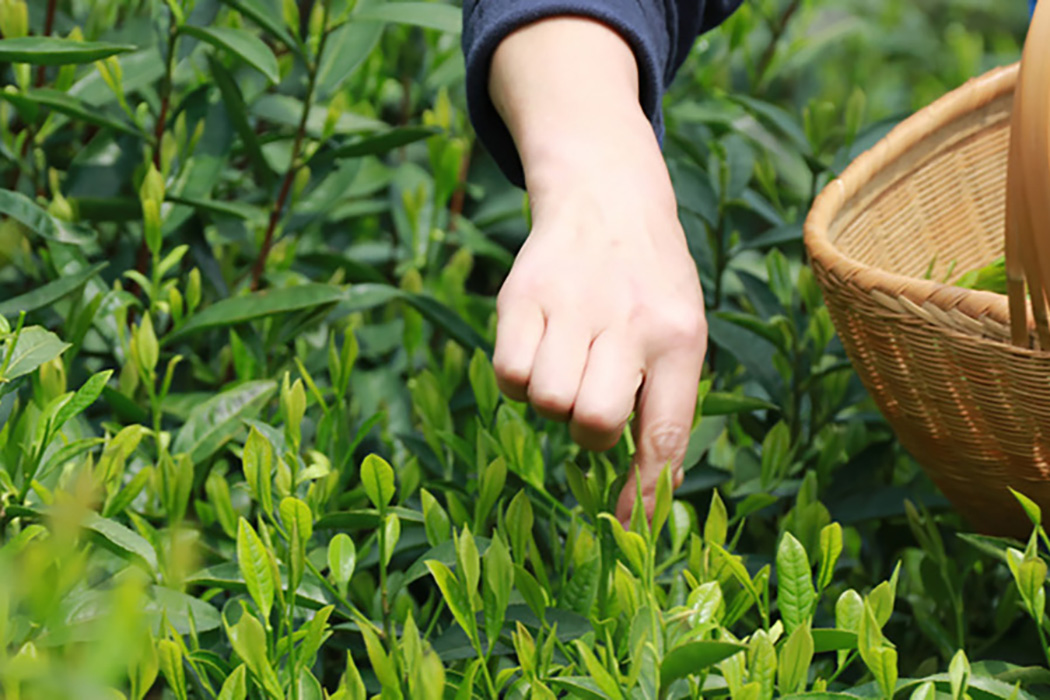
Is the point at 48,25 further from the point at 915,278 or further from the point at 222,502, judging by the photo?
the point at 915,278

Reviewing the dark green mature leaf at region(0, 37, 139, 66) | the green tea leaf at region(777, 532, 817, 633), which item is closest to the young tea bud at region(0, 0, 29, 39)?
the dark green mature leaf at region(0, 37, 139, 66)

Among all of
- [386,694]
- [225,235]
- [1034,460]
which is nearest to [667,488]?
[386,694]

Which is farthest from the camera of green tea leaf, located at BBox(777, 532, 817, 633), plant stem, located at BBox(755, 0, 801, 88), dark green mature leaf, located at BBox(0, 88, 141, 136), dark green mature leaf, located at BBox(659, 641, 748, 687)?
plant stem, located at BBox(755, 0, 801, 88)

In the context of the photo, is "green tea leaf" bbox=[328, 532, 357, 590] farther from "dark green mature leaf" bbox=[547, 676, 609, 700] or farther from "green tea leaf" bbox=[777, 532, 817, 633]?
"green tea leaf" bbox=[777, 532, 817, 633]

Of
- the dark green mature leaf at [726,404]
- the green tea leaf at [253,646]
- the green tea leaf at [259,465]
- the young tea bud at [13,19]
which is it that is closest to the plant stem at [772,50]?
the dark green mature leaf at [726,404]

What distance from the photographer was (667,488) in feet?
2.02

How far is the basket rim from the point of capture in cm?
72

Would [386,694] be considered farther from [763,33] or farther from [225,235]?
[763,33]

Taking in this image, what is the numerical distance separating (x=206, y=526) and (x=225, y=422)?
0.08 m

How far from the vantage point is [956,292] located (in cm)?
73

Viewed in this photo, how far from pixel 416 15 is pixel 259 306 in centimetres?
32

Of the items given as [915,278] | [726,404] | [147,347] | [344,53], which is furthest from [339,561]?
[344,53]

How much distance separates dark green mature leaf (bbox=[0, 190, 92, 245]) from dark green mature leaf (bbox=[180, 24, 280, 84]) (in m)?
0.20

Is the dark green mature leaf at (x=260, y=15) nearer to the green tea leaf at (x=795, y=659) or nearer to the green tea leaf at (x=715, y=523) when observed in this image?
the green tea leaf at (x=715, y=523)
